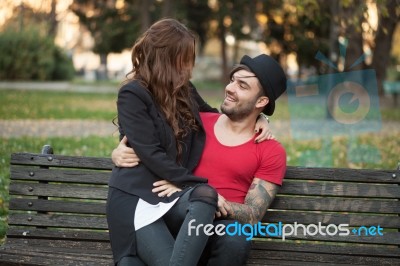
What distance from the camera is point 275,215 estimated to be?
4227mm

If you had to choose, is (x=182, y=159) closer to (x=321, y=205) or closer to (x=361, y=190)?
(x=321, y=205)

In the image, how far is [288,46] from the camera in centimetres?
3756

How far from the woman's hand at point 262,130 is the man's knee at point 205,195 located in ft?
1.93

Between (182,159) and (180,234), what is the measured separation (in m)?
0.62

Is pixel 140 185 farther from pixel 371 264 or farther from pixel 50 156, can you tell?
pixel 371 264

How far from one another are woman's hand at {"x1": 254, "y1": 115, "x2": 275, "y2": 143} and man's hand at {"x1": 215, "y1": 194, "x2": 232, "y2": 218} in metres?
0.50

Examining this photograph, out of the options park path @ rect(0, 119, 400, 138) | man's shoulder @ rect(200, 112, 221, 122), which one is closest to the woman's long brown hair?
man's shoulder @ rect(200, 112, 221, 122)

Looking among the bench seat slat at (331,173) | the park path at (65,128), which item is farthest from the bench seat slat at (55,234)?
the park path at (65,128)

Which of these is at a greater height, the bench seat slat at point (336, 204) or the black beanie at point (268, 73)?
the black beanie at point (268, 73)

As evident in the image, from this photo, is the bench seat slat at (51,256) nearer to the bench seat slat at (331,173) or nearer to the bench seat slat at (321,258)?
the bench seat slat at (331,173)

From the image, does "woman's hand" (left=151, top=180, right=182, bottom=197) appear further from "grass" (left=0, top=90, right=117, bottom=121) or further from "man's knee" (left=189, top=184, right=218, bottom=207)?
"grass" (left=0, top=90, right=117, bottom=121)

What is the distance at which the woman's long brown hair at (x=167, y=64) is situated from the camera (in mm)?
3842

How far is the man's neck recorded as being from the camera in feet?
13.6

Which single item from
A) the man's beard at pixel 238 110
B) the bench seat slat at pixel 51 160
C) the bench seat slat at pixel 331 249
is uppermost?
the man's beard at pixel 238 110
